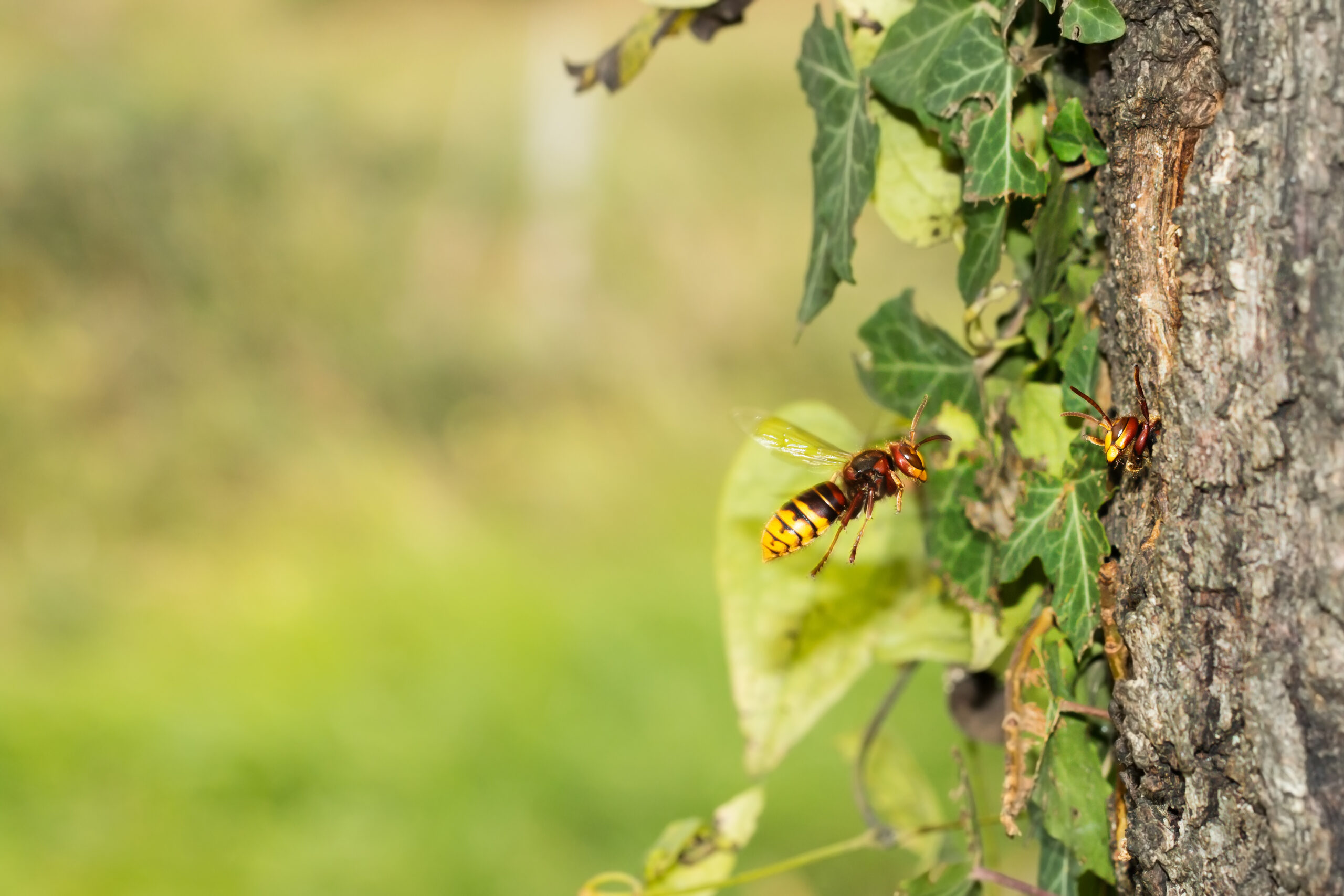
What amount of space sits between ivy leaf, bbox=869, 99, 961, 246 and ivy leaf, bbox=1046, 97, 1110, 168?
97 mm

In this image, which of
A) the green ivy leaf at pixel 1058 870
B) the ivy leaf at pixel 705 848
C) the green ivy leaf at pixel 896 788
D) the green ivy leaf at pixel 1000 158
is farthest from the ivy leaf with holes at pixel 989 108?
the green ivy leaf at pixel 896 788

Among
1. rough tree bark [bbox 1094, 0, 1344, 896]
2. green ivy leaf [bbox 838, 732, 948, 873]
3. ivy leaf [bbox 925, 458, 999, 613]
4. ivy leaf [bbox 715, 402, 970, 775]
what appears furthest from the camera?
green ivy leaf [bbox 838, 732, 948, 873]

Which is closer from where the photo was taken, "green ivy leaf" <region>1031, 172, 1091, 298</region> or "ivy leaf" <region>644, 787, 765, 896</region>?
"green ivy leaf" <region>1031, 172, 1091, 298</region>

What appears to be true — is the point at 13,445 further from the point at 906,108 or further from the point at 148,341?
the point at 906,108

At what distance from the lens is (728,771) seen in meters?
2.12

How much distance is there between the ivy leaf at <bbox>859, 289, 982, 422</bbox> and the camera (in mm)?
694

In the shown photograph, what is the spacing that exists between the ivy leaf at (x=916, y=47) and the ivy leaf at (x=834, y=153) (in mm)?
26

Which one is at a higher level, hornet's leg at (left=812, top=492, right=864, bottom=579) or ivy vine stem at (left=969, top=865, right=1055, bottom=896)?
hornet's leg at (left=812, top=492, right=864, bottom=579)

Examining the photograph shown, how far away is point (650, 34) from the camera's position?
77 centimetres

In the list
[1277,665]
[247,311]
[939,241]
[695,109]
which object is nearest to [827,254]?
[939,241]

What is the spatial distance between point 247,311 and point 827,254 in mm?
2845

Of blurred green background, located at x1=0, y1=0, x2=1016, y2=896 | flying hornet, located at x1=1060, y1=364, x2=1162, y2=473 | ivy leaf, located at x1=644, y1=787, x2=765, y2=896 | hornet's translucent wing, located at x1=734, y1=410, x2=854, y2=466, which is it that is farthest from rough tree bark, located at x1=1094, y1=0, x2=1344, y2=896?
blurred green background, located at x1=0, y1=0, x2=1016, y2=896

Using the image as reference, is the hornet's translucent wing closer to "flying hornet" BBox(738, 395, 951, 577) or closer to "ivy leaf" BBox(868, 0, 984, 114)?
"flying hornet" BBox(738, 395, 951, 577)

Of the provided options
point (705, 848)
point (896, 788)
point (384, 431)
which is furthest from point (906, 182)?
point (384, 431)
